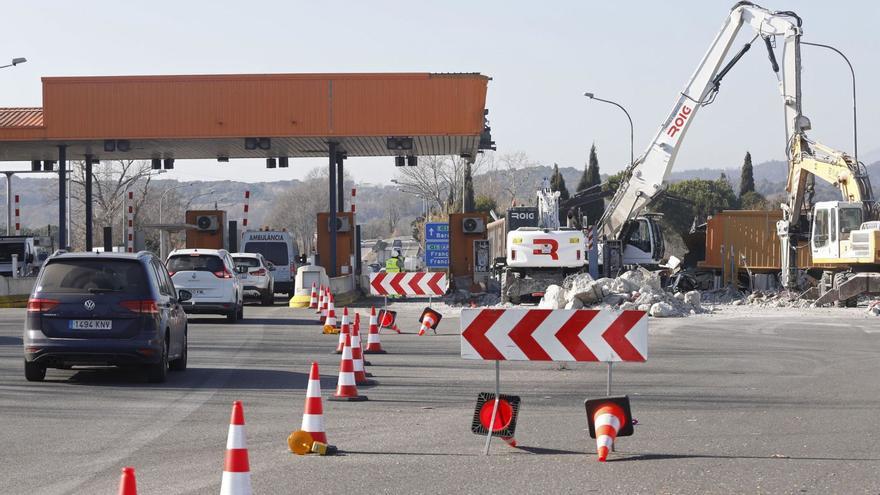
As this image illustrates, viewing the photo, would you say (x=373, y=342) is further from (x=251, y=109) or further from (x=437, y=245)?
(x=437, y=245)

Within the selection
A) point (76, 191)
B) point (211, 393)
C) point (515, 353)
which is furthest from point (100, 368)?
point (76, 191)

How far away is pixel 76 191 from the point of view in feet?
348

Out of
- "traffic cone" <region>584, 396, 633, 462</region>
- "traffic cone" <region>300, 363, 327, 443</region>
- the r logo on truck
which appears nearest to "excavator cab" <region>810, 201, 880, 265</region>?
the r logo on truck

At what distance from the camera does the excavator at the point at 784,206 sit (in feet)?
120

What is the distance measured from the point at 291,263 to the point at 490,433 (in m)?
32.9

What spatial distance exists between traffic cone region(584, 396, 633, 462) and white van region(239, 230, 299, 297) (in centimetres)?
3210

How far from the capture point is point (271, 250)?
42719mm

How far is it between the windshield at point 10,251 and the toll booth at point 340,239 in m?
10.8

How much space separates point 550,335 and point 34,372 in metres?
7.27

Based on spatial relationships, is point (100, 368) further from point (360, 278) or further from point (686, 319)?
point (360, 278)

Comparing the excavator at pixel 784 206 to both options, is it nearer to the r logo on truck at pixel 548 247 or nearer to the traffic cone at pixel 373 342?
the r logo on truck at pixel 548 247

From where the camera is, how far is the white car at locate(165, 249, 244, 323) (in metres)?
28.6

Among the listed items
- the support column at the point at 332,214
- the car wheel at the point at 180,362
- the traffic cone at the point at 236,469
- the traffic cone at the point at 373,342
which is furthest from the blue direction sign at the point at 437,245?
the traffic cone at the point at 236,469

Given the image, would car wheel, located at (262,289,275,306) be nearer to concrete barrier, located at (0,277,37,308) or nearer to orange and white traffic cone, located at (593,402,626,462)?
concrete barrier, located at (0,277,37,308)
